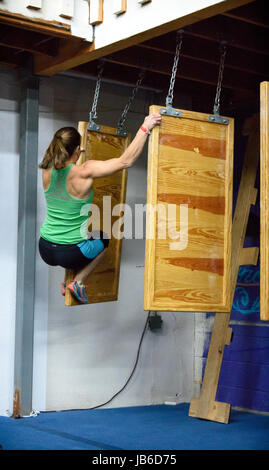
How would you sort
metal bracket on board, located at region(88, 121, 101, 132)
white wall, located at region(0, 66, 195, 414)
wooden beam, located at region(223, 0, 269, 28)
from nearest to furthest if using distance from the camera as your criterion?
wooden beam, located at region(223, 0, 269, 28) < metal bracket on board, located at region(88, 121, 101, 132) < white wall, located at region(0, 66, 195, 414)

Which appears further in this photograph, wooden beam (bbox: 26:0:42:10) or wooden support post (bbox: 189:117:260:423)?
wooden support post (bbox: 189:117:260:423)

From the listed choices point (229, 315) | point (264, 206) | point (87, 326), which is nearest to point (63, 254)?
point (87, 326)

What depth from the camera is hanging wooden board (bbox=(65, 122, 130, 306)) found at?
604 cm

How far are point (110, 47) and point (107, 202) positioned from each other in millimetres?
1422

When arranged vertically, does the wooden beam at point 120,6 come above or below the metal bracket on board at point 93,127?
above

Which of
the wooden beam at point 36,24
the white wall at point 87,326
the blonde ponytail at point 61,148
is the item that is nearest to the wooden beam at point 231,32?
the wooden beam at point 36,24

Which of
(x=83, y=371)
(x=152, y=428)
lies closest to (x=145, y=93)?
(x=83, y=371)

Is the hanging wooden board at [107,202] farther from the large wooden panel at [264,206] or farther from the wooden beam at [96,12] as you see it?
the large wooden panel at [264,206]

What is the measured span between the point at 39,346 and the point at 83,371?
0.54 meters

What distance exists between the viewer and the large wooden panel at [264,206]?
4.14m

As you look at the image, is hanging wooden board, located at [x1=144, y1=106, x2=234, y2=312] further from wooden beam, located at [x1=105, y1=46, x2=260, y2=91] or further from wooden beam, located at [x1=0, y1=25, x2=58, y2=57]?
wooden beam, located at [x1=0, y1=25, x2=58, y2=57]

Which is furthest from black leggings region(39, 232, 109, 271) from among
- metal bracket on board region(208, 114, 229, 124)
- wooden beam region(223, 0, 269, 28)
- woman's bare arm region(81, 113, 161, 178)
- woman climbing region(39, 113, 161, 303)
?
wooden beam region(223, 0, 269, 28)

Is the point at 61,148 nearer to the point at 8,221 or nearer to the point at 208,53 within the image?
the point at 8,221

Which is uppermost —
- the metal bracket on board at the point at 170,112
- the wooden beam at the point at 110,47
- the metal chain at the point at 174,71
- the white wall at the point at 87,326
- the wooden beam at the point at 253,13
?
the wooden beam at the point at 253,13
